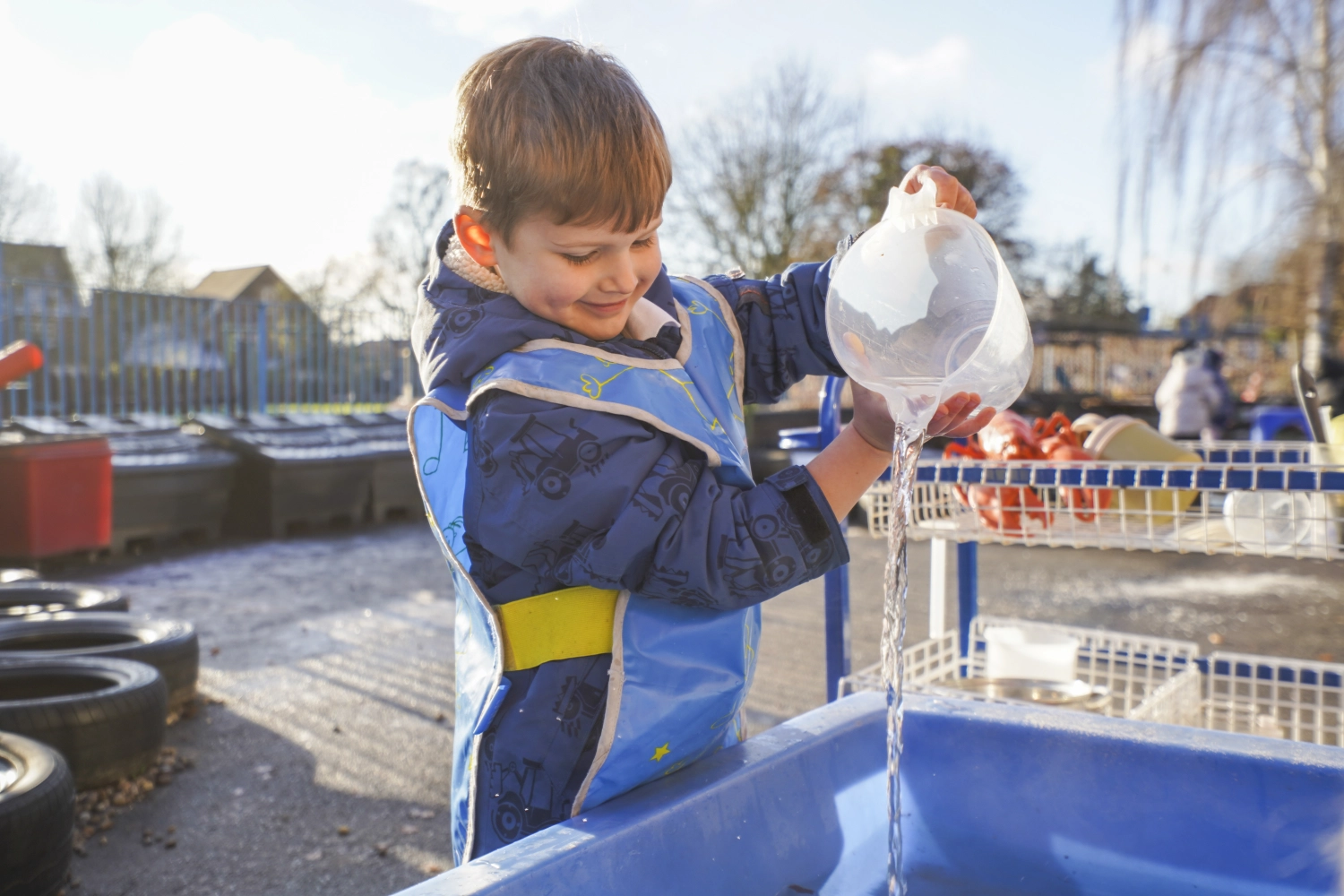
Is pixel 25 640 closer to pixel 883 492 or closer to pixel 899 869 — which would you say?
pixel 883 492

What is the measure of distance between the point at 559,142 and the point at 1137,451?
1.44 m

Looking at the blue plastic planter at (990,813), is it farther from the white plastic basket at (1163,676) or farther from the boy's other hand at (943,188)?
the boy's other hand at (943,188)

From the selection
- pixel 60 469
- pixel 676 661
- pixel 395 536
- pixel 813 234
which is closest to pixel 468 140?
pixel 676 661

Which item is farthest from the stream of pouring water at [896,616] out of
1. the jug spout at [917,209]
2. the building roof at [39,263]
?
the building roof at [39,263]

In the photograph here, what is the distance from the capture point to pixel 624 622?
1181mm

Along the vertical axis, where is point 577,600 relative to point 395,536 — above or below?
above

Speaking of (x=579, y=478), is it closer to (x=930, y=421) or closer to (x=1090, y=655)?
(x=930, y=421)

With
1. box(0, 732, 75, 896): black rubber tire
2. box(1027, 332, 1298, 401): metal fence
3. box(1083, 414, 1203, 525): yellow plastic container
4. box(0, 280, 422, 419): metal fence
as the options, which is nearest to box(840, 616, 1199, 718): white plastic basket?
box(1083, 414, 1203, 525): yellow plastic container

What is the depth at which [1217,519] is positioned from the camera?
178 cm

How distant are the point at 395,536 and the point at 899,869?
799 centimetres

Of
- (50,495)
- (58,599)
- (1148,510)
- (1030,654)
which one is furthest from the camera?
(50,495)

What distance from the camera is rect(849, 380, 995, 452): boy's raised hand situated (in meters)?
1.13

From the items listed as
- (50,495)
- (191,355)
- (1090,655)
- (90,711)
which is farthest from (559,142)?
(191,355)

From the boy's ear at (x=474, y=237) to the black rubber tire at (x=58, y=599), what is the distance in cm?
380
